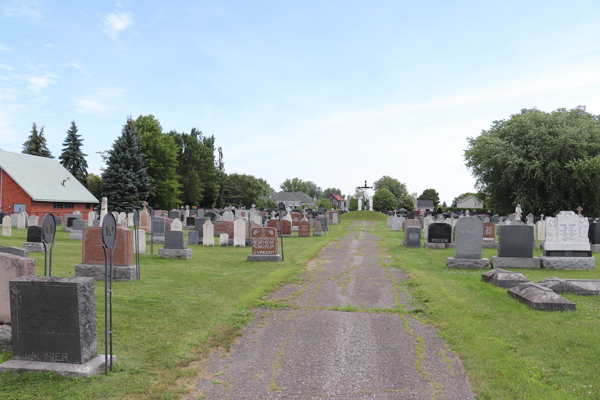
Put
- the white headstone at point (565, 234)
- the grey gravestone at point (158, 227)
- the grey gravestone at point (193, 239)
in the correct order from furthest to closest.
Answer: the grey gravestone at point (158, 227), the grey gravestone at point (193, 239), the white headstone at point (565, 234)

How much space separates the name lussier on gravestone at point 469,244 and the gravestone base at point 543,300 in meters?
5.19

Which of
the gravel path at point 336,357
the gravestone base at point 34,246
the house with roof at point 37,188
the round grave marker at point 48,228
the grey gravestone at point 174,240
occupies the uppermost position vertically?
the house with roof at point 37,188

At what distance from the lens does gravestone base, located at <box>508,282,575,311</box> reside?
28.3ft

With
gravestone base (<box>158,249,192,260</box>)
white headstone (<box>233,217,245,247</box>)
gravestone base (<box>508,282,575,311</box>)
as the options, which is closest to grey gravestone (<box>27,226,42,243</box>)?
gravestone base (<box>158,249,192,260</box>)

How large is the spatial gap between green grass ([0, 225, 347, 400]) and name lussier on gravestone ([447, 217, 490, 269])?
17.2 ft

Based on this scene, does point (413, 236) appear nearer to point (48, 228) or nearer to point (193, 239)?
point (193, 239)

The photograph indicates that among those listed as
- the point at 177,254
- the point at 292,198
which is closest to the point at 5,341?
the point at 177,254

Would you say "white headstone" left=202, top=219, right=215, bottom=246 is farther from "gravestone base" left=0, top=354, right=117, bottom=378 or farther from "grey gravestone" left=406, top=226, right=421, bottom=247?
"gravestone base" left=0, top=354, right=117, bottom=378

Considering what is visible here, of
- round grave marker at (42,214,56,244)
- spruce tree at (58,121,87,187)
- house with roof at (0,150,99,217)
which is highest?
spruce tree at (58,121,87,187)

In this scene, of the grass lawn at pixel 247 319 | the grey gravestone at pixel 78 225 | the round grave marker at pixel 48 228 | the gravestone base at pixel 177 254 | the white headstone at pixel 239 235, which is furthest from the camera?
the grey gravestone at pixel 78 225

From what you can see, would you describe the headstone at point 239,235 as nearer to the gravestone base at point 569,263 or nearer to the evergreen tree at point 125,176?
the gravestone base at point 569,263

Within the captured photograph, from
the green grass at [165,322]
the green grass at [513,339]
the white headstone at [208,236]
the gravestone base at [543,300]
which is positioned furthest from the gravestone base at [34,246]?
the gravestone base at [543,300]

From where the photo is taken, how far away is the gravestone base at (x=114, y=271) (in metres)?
11.2

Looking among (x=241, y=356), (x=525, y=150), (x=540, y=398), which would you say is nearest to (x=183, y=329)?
(x=241, y=356)
